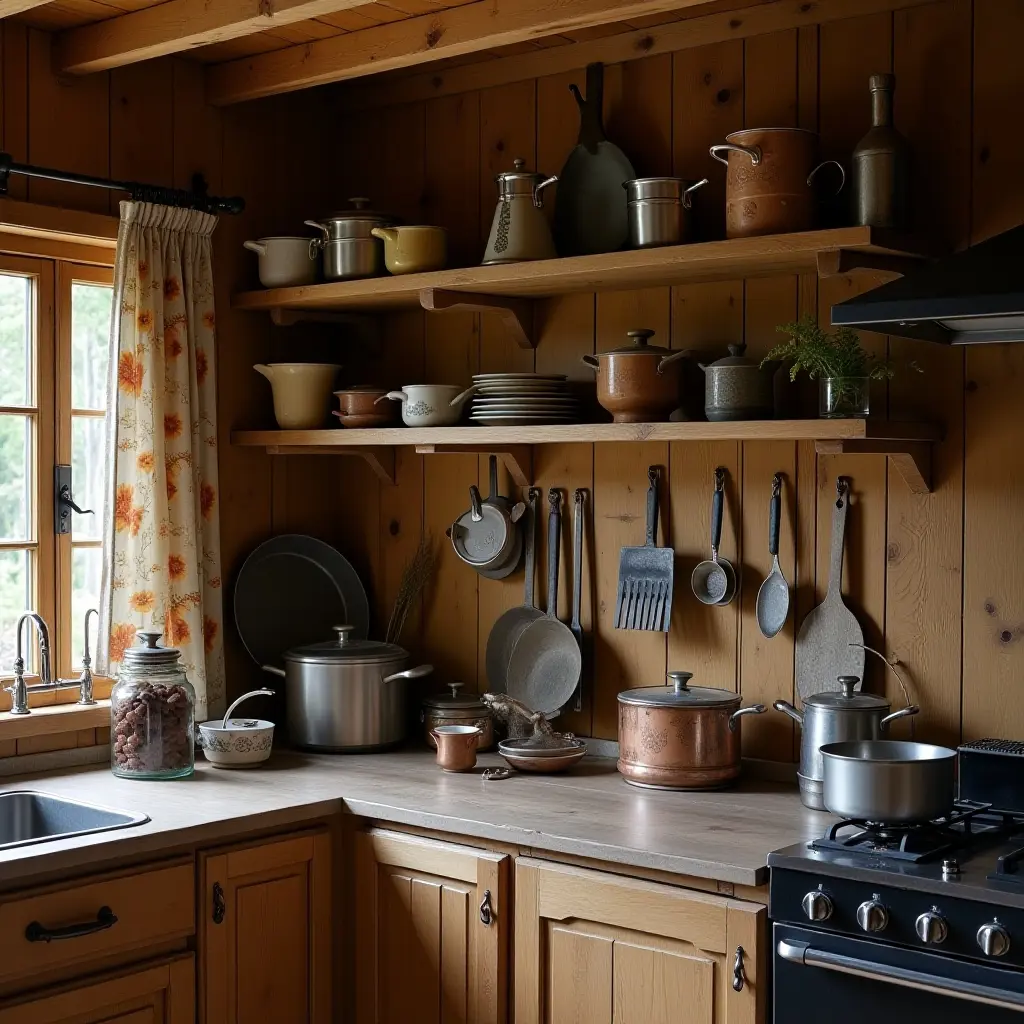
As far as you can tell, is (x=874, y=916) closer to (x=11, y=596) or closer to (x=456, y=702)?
(x=456, y=702)

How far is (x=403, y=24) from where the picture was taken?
9.88ft

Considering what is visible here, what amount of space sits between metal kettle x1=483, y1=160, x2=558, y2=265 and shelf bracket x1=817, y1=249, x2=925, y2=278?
667mm

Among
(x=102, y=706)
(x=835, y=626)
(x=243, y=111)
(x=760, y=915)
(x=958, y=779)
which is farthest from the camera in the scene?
(x=243, y=111)

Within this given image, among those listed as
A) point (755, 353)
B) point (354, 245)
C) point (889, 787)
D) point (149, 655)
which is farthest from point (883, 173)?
point (149, 655)

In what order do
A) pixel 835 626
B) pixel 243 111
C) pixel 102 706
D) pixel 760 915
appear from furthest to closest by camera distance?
pixel 243 111 < pixel 102 706 < pixel 835 626 < pixel 760 915

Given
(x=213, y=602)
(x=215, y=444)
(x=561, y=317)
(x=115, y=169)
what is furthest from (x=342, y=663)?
(x=115, y=169)

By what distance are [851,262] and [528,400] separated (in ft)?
2.58

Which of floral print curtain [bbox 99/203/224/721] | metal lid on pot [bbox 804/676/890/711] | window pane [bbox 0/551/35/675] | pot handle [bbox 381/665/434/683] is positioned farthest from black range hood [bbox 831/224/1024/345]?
window pane [bbox 0/551/35/675]

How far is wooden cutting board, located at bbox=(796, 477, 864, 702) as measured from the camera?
2838mm

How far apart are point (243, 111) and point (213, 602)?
1.19m

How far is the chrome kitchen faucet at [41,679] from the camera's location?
299 centimetres

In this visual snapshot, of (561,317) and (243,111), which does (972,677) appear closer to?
(561,317)

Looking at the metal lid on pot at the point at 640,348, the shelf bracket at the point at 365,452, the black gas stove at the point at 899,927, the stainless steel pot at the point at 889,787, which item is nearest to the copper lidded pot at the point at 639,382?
the metal lid on pot at the point at 640,348

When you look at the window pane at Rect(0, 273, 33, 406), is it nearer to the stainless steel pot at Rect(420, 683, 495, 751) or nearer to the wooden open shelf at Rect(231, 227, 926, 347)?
the wooden open shelf at Rect(231, 227, 926, 347)
